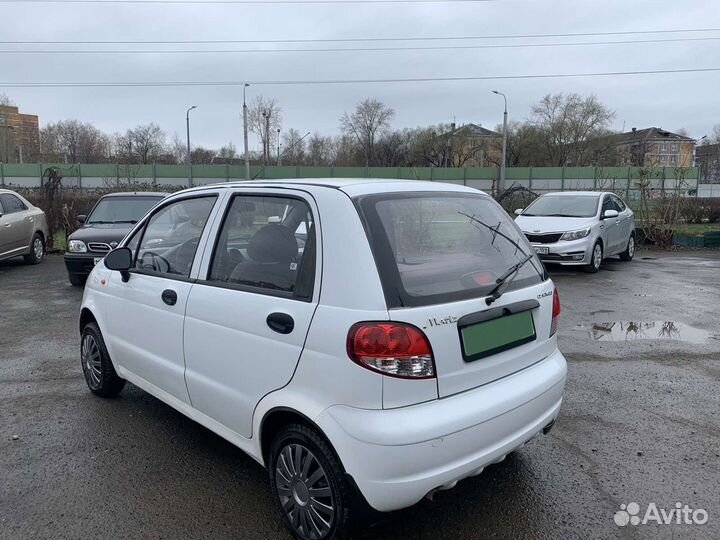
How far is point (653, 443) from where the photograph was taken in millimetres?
3760

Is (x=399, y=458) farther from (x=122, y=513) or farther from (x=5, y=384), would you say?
(x=5, y=384)

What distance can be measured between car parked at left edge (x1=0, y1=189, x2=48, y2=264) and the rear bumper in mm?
11542

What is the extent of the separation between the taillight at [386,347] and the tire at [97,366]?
2822mm

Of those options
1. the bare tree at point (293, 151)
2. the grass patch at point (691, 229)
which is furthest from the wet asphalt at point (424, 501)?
the bare tree at point (293, 151)

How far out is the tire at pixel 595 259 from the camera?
11266 mm

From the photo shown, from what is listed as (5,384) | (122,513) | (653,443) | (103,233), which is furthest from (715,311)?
(103,233)

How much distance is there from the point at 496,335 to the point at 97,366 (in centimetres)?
342

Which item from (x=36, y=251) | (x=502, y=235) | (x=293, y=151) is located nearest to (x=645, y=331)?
(x=502, y=235)

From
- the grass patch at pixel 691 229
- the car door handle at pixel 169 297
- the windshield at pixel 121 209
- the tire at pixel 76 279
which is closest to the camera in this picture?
the car door handle at pixel 169 297

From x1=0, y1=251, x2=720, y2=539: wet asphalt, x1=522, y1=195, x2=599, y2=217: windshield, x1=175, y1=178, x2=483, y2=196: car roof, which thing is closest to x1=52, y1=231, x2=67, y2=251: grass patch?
x1=0, y1=251, x2=720, y2=539: wet asphalt

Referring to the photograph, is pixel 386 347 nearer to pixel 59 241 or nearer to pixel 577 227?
pixel 577 227

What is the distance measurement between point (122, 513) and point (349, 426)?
5.03 feet

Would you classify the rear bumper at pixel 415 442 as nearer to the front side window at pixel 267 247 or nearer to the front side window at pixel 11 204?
the front side window at pixel 267 247

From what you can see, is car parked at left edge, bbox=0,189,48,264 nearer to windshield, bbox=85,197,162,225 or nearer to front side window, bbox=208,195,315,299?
windshield, bbox=85,197,162,225
